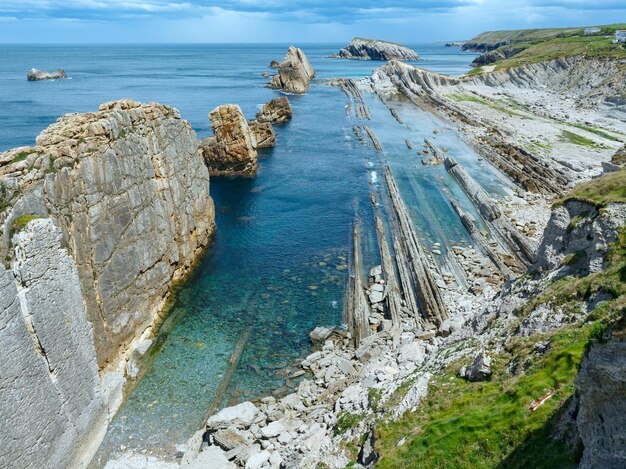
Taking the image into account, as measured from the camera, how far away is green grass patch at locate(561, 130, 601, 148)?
74.6 m

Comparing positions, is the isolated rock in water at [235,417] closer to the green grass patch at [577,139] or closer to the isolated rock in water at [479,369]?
the isolated rock in water at [479,369]

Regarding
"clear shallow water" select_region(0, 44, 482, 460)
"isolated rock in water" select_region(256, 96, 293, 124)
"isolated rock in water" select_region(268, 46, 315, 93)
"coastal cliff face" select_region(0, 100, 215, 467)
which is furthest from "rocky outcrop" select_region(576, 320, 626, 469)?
"isolated rock in water" select_region(268, 46, 315, 93)

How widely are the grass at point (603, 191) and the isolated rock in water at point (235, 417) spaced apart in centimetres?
2202

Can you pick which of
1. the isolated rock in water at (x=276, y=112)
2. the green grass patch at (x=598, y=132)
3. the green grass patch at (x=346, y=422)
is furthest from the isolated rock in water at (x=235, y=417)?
the isolated rock in water at (x=276, y=112)

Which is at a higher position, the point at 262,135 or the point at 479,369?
the point at 479,369

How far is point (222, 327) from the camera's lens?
3247 cm

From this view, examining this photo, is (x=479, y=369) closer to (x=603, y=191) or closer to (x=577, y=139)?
(x=603, y=191)

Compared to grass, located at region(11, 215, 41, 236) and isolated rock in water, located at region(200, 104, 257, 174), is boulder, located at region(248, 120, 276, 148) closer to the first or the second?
isolated rock in water, located at region(200, 104, 257, 174)

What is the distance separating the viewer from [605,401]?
37.4ft

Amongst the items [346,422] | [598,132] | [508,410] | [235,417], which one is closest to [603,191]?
[508,410]

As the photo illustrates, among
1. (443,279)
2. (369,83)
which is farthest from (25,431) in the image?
(369,83)

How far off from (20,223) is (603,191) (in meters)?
30.4

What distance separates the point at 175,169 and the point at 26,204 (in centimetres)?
1726

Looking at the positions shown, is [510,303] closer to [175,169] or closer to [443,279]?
[443,279]
